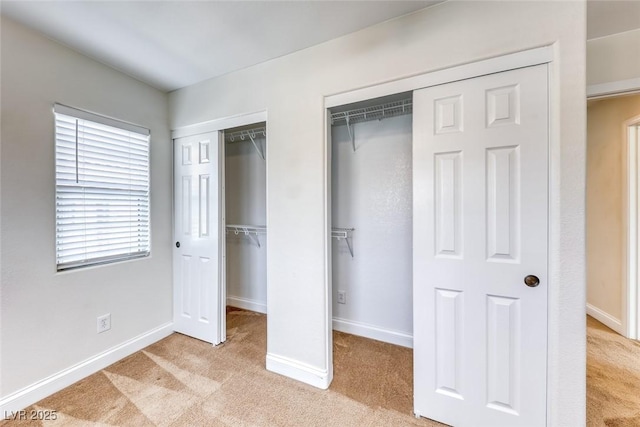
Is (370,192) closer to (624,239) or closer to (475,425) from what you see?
(475,425)

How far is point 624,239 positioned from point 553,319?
2139 millimetres

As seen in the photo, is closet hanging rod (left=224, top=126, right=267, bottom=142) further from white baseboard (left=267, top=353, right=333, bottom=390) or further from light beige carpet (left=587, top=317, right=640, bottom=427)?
light beige carpet (left=587, top=317, right=640, bottom=427)

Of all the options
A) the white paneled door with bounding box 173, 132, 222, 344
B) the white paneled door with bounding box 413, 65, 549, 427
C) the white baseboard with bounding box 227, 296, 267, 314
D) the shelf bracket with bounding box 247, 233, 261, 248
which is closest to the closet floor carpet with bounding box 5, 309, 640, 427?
the white paneled door with bounding box 173, 132, 222, 344

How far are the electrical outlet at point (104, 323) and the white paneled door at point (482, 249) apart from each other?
7.87ft

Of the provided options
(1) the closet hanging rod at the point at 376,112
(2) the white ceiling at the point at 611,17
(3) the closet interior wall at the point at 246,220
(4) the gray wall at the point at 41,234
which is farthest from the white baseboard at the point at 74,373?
(2) the white ceiling at the point at 611,17

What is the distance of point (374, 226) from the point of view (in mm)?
2441

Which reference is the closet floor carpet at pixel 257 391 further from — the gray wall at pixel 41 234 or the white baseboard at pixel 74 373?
the gray wall at pixel 41 234

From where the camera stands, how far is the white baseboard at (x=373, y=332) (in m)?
2.32

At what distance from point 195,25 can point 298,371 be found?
2472 millimetres

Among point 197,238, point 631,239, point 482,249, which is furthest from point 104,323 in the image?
point 631,239

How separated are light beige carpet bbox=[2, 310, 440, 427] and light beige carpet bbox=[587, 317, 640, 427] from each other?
110cm

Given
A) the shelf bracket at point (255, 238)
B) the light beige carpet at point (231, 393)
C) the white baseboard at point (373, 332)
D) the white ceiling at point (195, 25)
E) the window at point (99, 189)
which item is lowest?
the light beige carpet at point (231, 393)

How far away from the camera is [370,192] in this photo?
244 cm

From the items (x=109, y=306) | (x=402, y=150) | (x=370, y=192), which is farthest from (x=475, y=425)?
(x=109, y=306)
